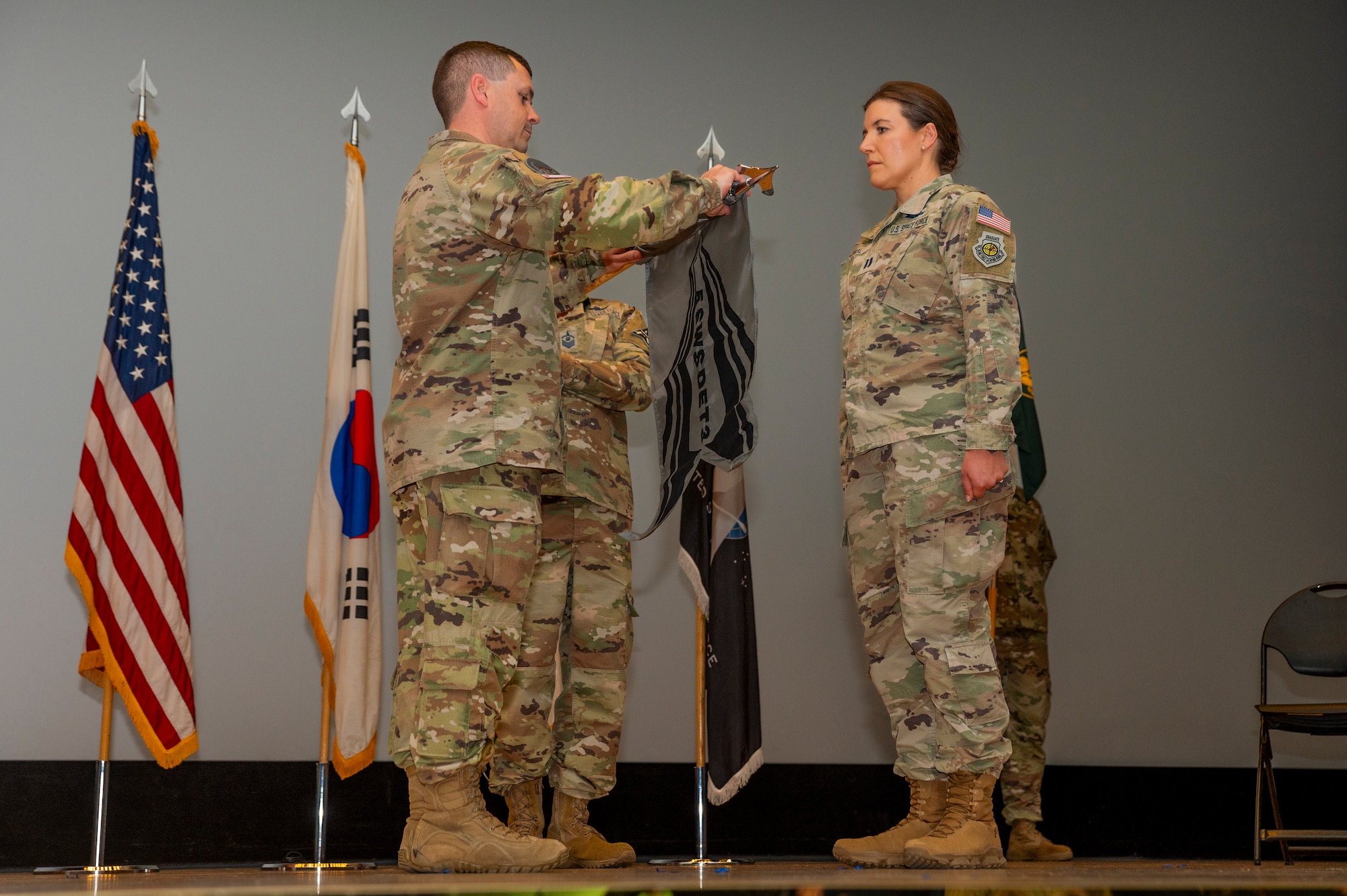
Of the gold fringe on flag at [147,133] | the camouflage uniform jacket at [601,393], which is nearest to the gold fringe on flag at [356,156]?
the gold fringe on flag at [147,133]

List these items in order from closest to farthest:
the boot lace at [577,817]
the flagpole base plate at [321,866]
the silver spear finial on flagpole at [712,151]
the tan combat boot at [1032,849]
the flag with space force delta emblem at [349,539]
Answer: the boot lace at [577,817] → the flagpole base plate at [321,866] → the flag with space force delta emblem at [349,539] → the silver spear finial on flagpole at [712,151] → the tan combat boot at [1032,849]

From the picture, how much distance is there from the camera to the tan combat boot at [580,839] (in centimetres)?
262

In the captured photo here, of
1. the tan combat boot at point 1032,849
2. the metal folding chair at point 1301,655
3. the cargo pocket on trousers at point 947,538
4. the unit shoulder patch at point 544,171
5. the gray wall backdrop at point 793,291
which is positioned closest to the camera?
the unit shoulder patch at point 544,171

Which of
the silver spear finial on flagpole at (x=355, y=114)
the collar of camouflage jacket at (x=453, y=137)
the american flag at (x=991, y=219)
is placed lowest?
the american flag at (x=991, y=219)

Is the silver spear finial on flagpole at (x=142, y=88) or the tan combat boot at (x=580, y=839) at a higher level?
the silver spear finial on flagpole at (x=142, y=88)

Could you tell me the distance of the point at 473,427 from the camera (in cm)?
220

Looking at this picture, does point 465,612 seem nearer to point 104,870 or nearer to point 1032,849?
point 104,870

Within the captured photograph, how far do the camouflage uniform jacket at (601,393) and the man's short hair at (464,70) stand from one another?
25.2 inches

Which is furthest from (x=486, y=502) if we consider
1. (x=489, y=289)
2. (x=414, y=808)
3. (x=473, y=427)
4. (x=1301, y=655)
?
(x=1301, y=655)

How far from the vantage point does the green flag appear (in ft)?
12.9

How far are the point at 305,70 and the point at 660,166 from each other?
1.41m

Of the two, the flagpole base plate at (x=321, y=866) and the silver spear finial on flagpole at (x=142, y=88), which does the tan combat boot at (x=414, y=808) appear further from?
the silver spear finial on flagpole at (x=142, y=88)

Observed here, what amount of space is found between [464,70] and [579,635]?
141cm

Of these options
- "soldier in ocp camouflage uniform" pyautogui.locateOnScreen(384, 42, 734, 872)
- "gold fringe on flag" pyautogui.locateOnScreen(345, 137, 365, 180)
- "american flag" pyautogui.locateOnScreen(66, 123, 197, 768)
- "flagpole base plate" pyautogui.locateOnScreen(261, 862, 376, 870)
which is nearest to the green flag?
"soldier in ocp camouflage uniform" pyautogui.locateOnScreen(384, 42, 734, 872)
